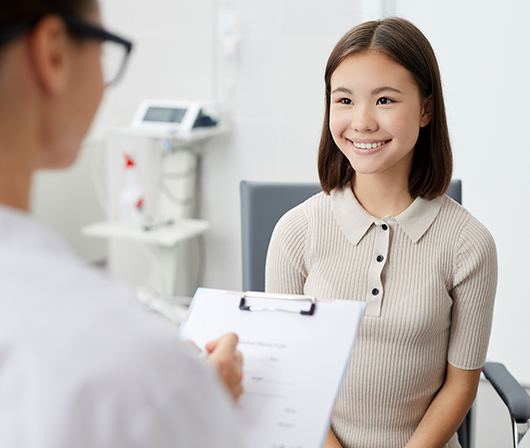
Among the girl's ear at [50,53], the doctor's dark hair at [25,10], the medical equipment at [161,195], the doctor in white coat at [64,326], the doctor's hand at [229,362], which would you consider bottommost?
the medical equipment at [161,195]

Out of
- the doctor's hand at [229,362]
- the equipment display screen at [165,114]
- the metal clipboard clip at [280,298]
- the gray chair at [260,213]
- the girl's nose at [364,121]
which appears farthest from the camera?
the equipment display screen at [165,114]

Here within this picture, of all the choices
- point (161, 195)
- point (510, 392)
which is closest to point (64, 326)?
point (510, 392)

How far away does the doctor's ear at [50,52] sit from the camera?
59 cm

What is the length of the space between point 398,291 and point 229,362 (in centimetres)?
52

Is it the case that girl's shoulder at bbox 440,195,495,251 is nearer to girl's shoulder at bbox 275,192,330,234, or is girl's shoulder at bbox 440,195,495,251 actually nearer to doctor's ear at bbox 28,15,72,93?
girl's shoulder at bbox 275,192,330,234

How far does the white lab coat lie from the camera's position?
1.75ft

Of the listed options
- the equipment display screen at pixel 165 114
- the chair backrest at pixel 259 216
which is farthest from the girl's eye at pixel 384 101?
the equipment display screen at pixel 165 114

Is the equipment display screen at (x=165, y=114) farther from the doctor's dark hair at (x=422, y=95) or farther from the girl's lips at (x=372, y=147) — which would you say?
the girl's lips at (x=372, y=147)

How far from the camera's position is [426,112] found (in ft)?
4.53

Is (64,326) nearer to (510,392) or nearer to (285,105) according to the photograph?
(510,392)

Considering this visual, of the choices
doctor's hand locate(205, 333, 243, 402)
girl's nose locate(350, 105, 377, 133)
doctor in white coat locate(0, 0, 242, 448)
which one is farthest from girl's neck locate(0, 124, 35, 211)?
girl's nose locate(350, 105, 377, 133)

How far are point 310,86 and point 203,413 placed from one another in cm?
261

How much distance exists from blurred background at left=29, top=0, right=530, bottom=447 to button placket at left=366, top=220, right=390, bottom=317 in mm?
1255

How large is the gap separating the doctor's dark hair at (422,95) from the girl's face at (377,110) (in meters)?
0.02
